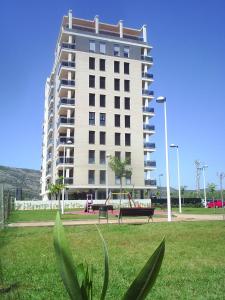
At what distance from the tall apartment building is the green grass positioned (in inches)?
1515

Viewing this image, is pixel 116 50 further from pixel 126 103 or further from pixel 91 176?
pixel 91 176

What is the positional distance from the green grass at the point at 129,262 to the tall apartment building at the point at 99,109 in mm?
38486

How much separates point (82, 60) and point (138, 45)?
9.96m

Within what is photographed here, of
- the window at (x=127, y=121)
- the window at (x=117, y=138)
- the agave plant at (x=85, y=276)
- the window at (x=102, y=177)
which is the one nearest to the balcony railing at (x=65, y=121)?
the window at (x=117, y=138)

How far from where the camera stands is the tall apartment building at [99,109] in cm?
5106

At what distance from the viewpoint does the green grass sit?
474cm

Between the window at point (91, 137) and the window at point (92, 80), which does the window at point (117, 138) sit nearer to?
the window at point (91, 137)

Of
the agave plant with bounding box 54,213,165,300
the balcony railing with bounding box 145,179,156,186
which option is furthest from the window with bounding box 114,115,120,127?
the agave plant with bounding box 54,213,165,300

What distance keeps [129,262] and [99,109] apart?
47.1 meters

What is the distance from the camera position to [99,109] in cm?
5306

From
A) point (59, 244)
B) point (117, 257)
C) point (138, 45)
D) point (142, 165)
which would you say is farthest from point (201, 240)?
point (138, 45)

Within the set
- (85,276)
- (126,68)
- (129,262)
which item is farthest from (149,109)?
(85,276)

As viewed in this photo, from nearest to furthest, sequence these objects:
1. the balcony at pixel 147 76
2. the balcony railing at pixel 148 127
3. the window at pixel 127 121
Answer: the window at pixel 127 121 < the balcony railing at pixel 148 127 < the balcony at pixel 147 76

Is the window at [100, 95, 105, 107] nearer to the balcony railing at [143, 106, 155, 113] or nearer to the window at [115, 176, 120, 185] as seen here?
the balcony railing at [143, 106, 155, 113]
